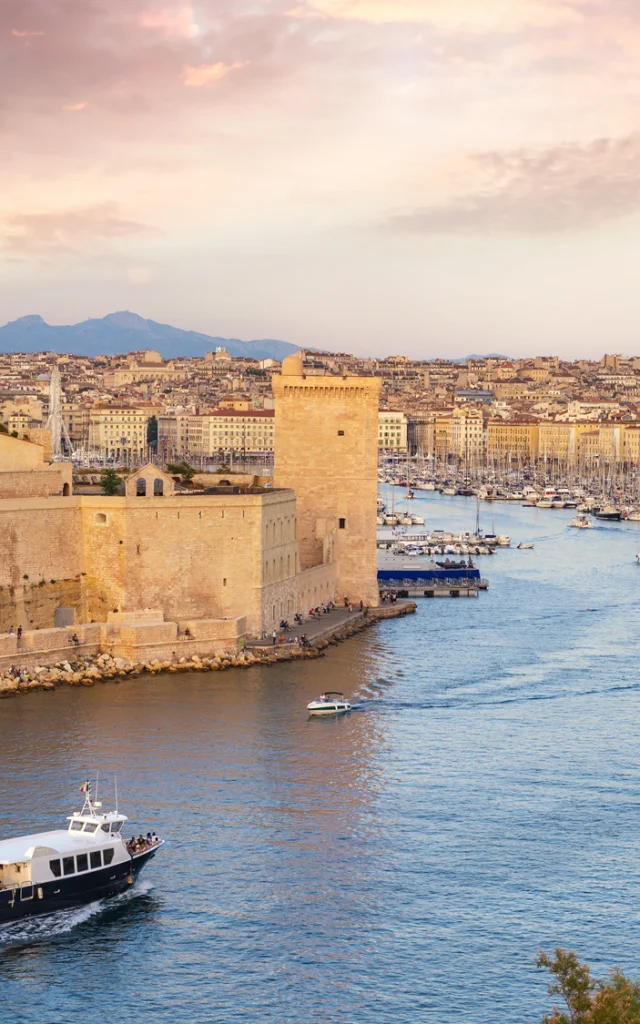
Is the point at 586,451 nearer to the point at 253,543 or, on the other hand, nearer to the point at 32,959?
the point at 253,543

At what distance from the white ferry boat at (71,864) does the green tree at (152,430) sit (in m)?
86.5

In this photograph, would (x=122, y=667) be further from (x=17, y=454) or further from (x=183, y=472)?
(x=183, y=472)

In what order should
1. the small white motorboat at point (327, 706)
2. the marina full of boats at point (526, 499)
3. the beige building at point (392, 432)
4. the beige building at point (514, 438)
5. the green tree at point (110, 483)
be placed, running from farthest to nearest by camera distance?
1. the beige building at point (392, 432)
2. the beige building at point (514, 438)
3. the marina full of boats at point (526, 499)
4. the green tree at point (110, 483)
5. the small white motorboat at point (327, 706)

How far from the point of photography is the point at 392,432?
354 ft

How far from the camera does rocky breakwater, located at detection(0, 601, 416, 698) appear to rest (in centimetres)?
2191

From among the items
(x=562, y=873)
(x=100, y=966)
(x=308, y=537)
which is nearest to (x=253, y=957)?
(x=100, y=966)

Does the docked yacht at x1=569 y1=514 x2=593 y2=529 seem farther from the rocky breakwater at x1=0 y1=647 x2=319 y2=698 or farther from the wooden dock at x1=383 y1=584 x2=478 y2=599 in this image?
the rocky breakwater at x1=0 y1=647 x2=319 y2=698

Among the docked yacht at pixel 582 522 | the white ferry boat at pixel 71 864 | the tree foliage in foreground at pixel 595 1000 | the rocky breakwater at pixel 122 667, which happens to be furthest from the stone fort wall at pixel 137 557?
the docked yacht at pixel 582 522

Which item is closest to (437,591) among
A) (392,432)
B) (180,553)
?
(180,553)

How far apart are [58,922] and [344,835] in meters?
3.14

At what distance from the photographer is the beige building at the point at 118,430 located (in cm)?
9819

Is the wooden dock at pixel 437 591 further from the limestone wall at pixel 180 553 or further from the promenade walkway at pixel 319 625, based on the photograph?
the limestone wall at pixel 180 553

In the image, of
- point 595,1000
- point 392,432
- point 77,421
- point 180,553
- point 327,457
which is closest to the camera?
point 595,1000

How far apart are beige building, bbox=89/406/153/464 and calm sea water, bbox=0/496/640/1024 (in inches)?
2891
